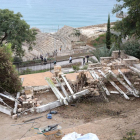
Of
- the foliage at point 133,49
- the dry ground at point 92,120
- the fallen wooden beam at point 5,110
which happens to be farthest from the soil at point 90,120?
the foliage at point 133,49

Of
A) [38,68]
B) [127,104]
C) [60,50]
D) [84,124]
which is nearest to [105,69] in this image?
A: [127,104]

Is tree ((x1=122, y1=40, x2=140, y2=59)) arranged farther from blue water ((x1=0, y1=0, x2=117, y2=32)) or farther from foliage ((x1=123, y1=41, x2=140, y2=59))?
blue water ((x1=0, y1=0, x2=117, y2=32))

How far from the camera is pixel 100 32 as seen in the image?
47375 millimetres

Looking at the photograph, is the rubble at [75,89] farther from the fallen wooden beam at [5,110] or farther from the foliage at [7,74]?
the foliage at [7,74]

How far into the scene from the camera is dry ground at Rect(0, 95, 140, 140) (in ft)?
24.7

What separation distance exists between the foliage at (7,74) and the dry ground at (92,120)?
1717mm

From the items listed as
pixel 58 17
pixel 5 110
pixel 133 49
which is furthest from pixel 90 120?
pixel 58 17

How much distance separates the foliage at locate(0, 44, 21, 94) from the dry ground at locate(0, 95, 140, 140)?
172 centimetres

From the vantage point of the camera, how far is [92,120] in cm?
873

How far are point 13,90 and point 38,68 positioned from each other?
1223 cm

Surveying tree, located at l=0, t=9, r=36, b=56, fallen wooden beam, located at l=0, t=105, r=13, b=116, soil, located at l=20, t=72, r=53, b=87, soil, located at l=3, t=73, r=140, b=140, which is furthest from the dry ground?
tree, located at l=0, t=9, r=36, b=56

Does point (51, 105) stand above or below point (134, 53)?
below

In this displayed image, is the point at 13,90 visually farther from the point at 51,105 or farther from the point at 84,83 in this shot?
the point at 84,83

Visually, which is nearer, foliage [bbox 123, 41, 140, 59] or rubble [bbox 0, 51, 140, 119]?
rubble [bbox 0, 51, 140, 119]
